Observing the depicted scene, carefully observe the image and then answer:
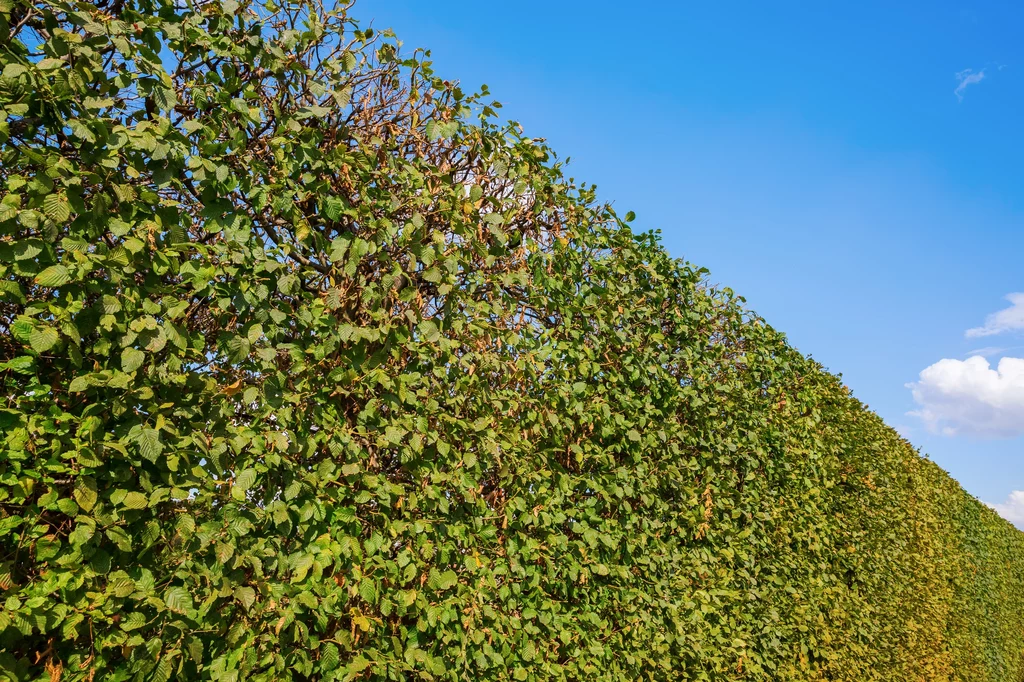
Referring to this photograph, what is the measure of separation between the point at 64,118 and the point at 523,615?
2.81 meters

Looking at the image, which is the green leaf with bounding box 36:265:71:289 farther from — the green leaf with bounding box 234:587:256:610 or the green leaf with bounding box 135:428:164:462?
the green leaf with bounding box 234:587:256:610

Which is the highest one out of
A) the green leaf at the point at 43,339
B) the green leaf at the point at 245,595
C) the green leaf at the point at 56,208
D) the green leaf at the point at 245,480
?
the green leaf at the point at 56,208

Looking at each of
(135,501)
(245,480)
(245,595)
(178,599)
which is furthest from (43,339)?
(245,595)

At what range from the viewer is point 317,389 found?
8.78 ft

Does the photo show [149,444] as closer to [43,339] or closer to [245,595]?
[43,339]

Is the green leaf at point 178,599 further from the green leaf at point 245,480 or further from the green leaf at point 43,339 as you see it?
the green leaf at point 43,339

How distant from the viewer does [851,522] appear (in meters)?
7.61

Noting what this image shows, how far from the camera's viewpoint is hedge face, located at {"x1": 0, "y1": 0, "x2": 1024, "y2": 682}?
6.75ft

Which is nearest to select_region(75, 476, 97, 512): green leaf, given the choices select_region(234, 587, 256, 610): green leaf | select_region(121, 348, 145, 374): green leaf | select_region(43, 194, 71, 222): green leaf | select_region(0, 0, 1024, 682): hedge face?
select_region(0, 0, 1024, 682): hedge face

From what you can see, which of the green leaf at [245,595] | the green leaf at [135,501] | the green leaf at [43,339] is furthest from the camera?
the green leaf at [245,595]

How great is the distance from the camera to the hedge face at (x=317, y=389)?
206cm

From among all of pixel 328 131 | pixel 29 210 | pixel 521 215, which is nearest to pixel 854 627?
pixel 521 215

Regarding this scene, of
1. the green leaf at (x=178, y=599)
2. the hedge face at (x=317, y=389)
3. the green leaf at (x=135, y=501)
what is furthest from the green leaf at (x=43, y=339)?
the green leaf at (x=178, y=599)

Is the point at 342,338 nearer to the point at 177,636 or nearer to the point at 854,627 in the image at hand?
the point at 177,636
